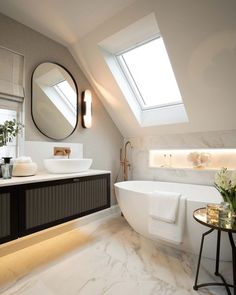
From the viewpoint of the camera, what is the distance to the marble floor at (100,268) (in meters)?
1.65

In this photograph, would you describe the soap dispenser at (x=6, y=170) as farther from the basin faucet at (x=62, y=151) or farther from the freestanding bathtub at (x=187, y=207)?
the freestanding bathtub at (x=187, y=207)

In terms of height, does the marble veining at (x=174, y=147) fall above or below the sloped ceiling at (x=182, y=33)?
below

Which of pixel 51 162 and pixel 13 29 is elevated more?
pixel 13 29

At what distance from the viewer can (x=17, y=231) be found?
1700 millimetres

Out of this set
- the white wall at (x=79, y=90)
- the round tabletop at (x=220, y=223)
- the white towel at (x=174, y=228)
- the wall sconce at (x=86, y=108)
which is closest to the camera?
the round tabletop at (x=220, y=223)

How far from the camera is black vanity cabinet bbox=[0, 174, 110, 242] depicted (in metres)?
1.67

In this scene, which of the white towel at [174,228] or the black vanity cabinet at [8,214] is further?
the white towel at [174,228]

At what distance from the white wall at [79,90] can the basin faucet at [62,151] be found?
137 millimetres

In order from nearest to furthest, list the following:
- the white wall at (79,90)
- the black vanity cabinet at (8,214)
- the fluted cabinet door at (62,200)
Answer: the black vanity cabinet at (8,214) < the fluted cabinet door at (62,200) < the white wall at (79,90)

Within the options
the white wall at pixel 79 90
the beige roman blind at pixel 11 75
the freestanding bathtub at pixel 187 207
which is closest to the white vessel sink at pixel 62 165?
the white wall at pixel 79 90

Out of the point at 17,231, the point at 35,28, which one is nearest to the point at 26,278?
the point at 17,231

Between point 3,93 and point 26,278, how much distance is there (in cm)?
189

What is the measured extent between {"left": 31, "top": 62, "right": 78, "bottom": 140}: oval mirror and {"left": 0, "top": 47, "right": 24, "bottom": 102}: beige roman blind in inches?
6.6

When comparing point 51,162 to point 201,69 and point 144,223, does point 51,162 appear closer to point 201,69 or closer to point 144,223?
point 144,223
